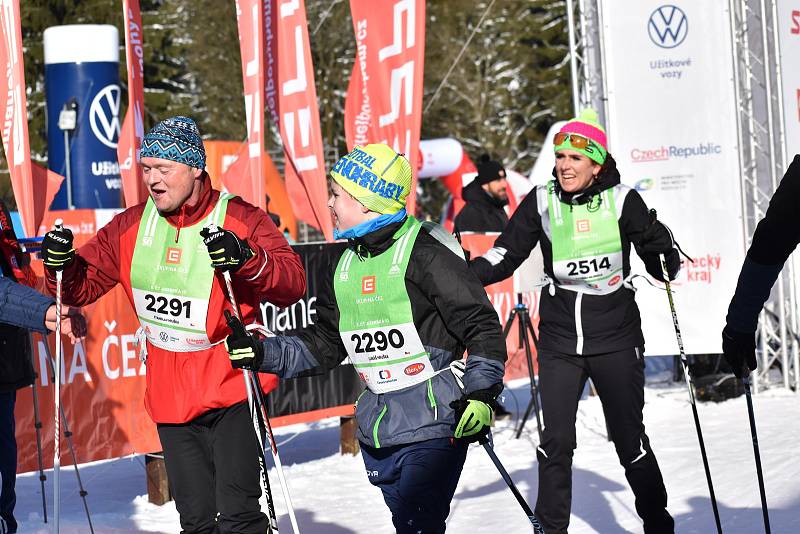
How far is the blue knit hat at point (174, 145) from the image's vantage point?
183 inches

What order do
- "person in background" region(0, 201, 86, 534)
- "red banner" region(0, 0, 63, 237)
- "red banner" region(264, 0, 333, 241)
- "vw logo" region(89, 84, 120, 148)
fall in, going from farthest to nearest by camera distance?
"vw logo" region(89, 84, 120, 148), "red banner" region(264, 0, 333, 241), "red banner" region(0, 0, 63, 237), "person in background" region(0, 201, 86, 534)

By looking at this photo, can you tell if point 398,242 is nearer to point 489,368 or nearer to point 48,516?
point 489,368

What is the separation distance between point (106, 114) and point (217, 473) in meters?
13.8

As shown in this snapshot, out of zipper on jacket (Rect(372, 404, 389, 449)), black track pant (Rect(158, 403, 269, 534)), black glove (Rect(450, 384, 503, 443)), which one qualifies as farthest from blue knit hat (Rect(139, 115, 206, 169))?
black glove (Rect(450, 384, 503, 443))

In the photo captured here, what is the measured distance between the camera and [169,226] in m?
4.74

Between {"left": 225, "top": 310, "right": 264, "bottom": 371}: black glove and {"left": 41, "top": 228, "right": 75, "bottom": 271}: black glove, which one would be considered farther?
{"left": 41, "top": 228, "right": 75, "bottom": 271}: black glove

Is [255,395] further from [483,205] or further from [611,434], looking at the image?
[483,205]

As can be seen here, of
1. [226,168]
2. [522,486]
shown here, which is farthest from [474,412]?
[226,168]

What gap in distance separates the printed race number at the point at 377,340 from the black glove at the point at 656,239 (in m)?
2.18

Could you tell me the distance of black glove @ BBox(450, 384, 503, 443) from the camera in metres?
3.97

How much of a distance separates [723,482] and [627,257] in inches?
100.0

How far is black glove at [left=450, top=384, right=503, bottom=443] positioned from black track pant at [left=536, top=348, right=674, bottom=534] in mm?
1858

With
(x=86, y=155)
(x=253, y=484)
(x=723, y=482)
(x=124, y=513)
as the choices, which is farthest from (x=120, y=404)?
(x=86, y=155)

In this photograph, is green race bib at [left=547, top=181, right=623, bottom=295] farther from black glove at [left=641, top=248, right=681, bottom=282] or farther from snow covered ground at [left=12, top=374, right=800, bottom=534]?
snow covered ground at [left=12, top=374, right=800, bottom=534]
